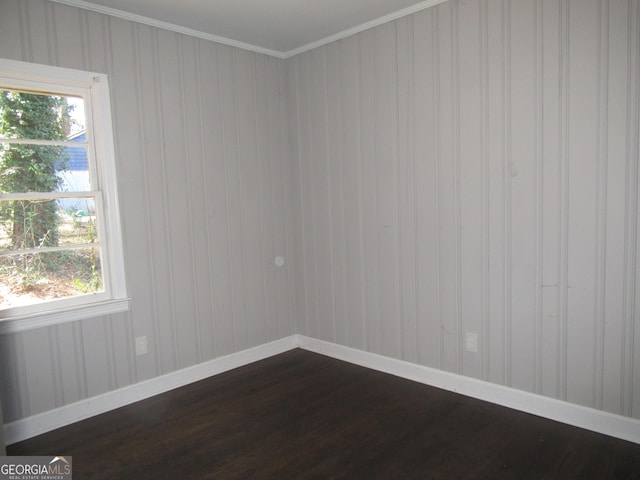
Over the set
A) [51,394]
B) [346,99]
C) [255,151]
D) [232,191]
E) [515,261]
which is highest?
A: [346,99]

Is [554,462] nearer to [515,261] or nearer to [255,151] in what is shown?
[515,261]

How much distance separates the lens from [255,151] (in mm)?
3869

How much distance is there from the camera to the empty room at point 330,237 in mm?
2469

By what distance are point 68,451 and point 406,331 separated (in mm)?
2256

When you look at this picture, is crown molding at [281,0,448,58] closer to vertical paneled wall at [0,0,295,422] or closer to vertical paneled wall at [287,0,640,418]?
vertical paneled wall at [287,0,640,418]

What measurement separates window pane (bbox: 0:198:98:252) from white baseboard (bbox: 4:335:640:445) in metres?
1.03

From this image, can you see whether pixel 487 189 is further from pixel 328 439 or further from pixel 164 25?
pixel 164 25

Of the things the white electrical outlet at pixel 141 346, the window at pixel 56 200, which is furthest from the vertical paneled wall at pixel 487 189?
the window at pixel 56 200

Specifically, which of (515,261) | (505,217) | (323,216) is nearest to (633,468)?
(515,261)

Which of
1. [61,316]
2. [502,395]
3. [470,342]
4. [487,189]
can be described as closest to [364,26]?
[487,189]

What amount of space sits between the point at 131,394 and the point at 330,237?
6.17 feet

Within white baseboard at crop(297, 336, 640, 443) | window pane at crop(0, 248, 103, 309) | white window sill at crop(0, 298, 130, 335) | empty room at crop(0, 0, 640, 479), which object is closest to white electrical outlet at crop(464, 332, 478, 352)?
empty room at crop(0, 0, 640, 479)

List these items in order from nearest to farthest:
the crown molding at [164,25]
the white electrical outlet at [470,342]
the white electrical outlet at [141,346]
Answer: the crown molding at [164,25]
the white electrical outlet at [470,342]
the white electrical outlet at [141,346]

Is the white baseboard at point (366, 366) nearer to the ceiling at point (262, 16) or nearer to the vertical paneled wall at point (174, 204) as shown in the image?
the vertical paneled wall at point (174, 204)
